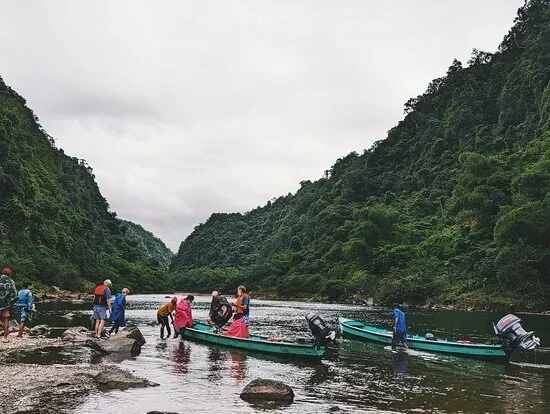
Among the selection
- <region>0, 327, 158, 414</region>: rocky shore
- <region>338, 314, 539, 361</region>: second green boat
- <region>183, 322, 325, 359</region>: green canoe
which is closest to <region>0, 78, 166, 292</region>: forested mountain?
<region>183, 322, 325, 359</region>: green canoe

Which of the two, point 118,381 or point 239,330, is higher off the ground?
point 239,330

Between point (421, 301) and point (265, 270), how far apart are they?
58.7 metres

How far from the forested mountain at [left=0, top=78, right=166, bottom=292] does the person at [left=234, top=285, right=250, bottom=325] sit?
5097cm

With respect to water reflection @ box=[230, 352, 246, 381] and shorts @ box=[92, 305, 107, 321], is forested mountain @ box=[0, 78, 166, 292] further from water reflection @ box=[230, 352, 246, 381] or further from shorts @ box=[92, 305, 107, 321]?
water reflection @ box=[230, 352, 246, 381]

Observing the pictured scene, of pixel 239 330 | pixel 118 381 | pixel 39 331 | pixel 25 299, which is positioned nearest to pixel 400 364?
pixel 239 330

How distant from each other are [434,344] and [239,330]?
8.94 metres

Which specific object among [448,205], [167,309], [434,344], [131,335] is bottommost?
[434,344]

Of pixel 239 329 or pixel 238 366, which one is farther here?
pixel 239 329

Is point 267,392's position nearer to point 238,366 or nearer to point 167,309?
point 238,366

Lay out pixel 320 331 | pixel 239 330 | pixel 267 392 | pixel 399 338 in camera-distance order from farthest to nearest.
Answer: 1. pixel 399 338
2. pixel 239 330
3. pixel 320 331
4. pixel 267 392

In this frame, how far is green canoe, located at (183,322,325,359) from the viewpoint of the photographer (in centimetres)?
2105

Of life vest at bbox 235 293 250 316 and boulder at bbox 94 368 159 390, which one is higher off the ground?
life vest at bbox 235 293 250 316

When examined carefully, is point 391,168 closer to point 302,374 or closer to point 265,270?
point 265,270

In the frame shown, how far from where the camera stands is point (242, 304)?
24.5 m
